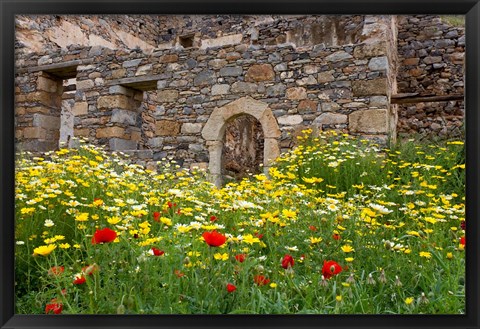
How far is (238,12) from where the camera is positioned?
5.09 feet

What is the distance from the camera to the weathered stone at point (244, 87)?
6145mm

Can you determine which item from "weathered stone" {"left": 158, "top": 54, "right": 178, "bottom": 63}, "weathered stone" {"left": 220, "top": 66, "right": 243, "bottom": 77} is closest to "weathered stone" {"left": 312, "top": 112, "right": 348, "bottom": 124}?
"weathered stone" {"left": 220, "top": 66, "right": 243, "bottom": 77}

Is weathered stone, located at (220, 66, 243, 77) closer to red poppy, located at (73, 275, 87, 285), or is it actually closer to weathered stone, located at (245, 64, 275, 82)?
weathered stone, located at (245, 64, 275, 82)

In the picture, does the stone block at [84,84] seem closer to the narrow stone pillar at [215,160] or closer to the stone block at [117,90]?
the stone block at [117,90]

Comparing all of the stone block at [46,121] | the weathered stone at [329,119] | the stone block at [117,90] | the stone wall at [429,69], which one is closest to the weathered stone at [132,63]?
the stone block at [117,90]

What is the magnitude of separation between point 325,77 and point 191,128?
2.05 m

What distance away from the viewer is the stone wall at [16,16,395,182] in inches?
224

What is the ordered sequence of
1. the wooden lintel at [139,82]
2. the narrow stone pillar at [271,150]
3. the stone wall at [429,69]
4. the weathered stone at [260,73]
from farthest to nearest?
1. the stone wall at [429,69]
2. the wooden lintel at [139,82]
3. the weathered stone at [260,73]
4. the narrow stone pillar at [271,150]

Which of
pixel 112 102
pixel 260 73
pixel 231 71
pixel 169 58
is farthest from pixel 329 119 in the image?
pixel 112 102

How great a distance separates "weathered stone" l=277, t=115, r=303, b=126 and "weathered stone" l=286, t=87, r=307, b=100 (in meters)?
0.26

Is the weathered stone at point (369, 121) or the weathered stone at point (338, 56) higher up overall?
the weathered stone at point (338, 56)

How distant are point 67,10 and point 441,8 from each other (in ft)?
4.27

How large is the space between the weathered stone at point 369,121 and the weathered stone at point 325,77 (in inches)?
22.3

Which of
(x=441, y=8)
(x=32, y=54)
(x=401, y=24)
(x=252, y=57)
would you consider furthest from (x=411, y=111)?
(x=441, y=8)
